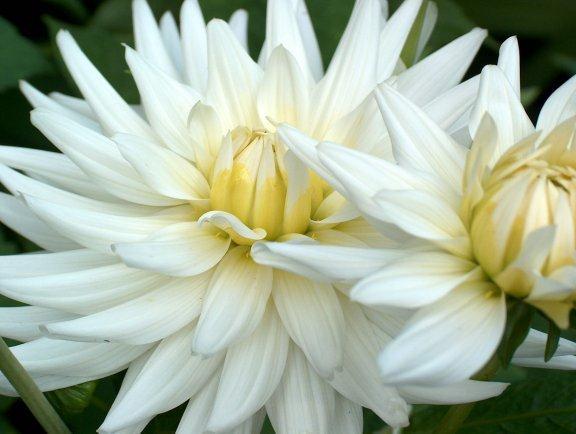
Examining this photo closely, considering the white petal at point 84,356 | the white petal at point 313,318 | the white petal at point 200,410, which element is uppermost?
the white petal at point 84,356

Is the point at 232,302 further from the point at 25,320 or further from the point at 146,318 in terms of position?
the point at 25,320

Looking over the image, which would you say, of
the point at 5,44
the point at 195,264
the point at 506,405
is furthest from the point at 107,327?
the point at 5,44

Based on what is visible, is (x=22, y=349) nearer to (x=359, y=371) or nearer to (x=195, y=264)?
(x=195, y=264)

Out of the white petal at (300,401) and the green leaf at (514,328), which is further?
the white petal at (300,401)

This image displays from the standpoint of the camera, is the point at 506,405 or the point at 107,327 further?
the point at 506,405

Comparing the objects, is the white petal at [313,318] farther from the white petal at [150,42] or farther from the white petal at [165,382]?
the white petal at [150,42]

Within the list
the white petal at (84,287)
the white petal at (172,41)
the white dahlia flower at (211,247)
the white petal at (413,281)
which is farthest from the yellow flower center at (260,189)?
the white petal at (172,41)

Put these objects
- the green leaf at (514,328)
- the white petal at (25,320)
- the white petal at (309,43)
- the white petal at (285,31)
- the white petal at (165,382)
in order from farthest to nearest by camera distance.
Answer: the white petal at (309,43) < the white petal at (285,31) < the white petal at (25,320) < the white petal at (165,382) < the green leaf at (514,328)
